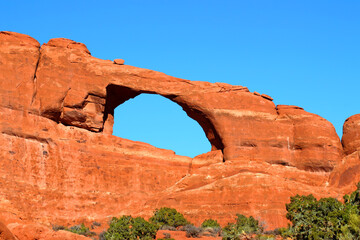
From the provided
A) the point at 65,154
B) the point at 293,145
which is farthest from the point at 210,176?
the point at 65,154

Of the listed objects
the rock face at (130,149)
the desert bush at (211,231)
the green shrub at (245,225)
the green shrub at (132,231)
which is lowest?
the green shrub at (132,231)

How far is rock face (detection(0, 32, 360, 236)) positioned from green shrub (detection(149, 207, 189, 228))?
1.88 metres

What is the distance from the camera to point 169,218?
119 ft

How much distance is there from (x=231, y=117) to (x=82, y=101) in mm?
10418

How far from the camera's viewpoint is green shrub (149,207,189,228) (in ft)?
118

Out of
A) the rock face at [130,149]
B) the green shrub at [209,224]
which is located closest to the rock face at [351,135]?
the rock face at [130,149]

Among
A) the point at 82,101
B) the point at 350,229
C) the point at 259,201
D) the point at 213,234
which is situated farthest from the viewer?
the point at 82,101

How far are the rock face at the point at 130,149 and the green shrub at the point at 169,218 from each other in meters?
1.88

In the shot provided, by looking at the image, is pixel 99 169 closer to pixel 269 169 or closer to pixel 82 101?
pixel 82 101

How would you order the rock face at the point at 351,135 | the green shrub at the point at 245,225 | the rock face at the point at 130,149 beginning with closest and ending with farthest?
the green shrub at the point at 245,225 < the rock face at the point at 130,149 < the rock face at the point at 351,135

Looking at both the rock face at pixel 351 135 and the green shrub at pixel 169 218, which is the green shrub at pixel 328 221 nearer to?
the green shrub at pixel 169 218

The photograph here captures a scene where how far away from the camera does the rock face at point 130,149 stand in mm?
38219

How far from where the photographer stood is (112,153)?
4172 cm

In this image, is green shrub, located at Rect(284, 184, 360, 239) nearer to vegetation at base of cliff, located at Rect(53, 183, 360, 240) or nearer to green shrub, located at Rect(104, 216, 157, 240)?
vegetation at base of cliff, located at Rect(53, 183, 360, 240)
